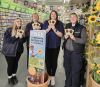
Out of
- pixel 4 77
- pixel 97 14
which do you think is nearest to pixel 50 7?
pixel 4 77

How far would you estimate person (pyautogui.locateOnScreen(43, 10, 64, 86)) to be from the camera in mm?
3973

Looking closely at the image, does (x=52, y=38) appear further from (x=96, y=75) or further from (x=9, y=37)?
(x=96, y=75)

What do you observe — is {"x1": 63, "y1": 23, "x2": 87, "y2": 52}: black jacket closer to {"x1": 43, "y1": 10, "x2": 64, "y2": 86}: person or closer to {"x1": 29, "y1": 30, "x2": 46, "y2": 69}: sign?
{"x1": 43, "y1": 10, "x2": 64, "y2": 86}: person

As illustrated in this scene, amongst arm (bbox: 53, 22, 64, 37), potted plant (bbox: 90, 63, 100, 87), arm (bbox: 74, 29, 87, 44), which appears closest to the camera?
potted plant (bbox: 90, 63, 100, 87)

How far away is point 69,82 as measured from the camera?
3.95 metres

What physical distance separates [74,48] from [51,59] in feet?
2.87

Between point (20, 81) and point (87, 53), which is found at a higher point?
point (87, 53)

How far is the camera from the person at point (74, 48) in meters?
3.54

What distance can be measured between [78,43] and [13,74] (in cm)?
184

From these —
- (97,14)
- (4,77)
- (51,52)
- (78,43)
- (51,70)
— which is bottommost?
(4,77)

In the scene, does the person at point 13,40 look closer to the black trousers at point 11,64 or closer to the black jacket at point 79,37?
the black trousers at point 11,64

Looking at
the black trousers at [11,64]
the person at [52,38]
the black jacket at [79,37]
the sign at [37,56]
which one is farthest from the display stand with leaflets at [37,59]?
the black trousers at [11,64]

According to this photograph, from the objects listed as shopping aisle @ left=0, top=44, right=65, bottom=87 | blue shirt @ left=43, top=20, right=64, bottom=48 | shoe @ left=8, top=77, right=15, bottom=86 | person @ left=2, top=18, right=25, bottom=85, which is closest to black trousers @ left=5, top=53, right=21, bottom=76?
person @ left=2, top=18, right=25, bottom=85

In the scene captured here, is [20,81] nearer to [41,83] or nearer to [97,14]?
[41,83]
